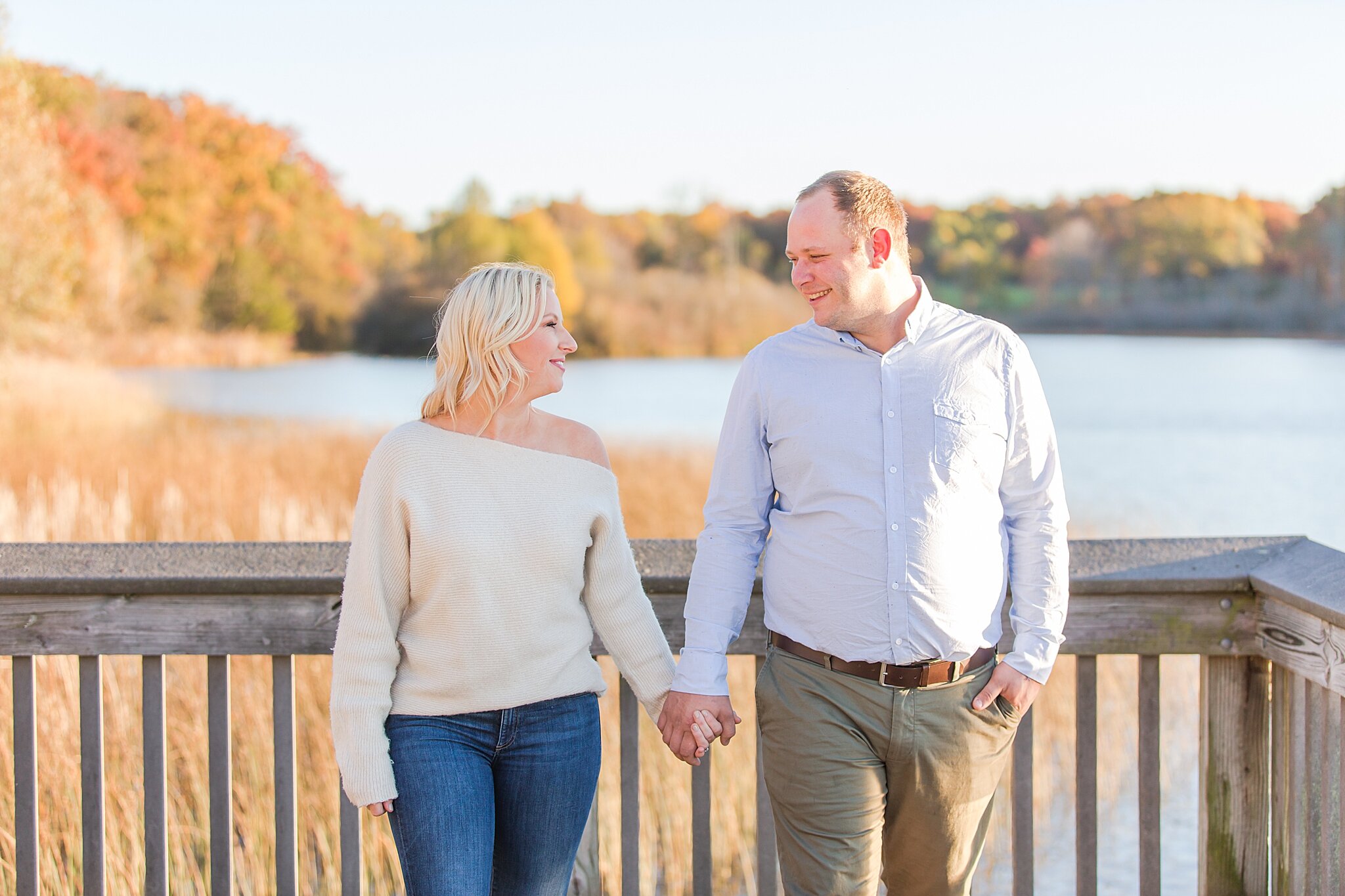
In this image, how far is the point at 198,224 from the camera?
35.8 meters

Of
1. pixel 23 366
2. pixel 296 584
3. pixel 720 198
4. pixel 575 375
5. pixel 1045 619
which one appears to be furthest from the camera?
pixel 720 198

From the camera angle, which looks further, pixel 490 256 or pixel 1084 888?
pixel 490 256

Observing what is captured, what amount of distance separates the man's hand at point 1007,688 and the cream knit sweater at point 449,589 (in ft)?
1.97

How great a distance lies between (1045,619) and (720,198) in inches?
1554

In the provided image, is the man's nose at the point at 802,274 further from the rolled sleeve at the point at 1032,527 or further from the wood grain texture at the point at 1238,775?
the wood grain texture at the point at 1238,775

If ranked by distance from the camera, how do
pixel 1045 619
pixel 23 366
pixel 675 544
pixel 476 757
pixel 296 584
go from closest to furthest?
pixel 476 757 → pixel 1045 619 → pixel 296 584 → pixel 675 544 → pixel 23 366

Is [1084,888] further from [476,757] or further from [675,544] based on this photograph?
[476,757]

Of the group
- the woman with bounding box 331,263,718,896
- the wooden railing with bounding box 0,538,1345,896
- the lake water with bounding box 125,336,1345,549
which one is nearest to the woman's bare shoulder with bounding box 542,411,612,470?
the woman with bounding box 331,263,718,896

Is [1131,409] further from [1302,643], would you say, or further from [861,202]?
[861,202]

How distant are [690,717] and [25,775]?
114 centimetres

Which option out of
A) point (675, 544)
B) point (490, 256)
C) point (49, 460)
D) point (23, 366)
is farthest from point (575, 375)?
point (675, 544)

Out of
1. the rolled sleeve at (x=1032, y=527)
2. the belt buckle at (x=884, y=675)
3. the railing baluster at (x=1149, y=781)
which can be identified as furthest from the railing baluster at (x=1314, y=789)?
the belt buckle at (x=884, y=675)

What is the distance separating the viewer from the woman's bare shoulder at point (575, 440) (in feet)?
5.52

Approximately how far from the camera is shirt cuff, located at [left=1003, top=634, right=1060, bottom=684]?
66.8 inches
